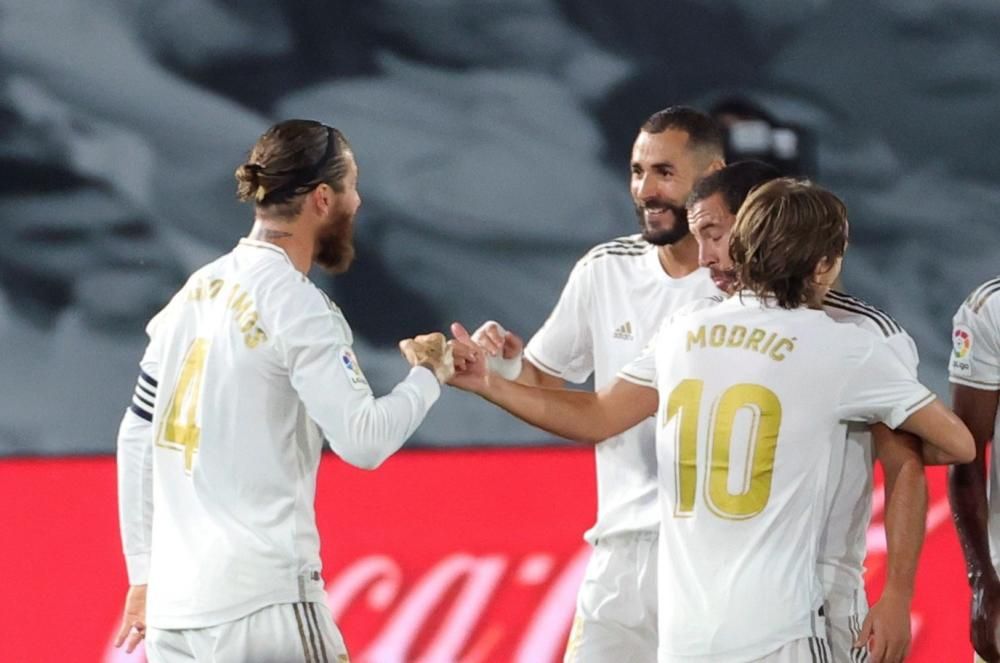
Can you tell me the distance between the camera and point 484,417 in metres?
8.51

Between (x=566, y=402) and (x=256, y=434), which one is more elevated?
(x=566, y=402)

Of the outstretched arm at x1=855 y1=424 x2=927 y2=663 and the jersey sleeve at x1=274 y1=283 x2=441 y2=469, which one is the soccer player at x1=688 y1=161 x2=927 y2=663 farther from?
the jersey sleeve at x1=274 y1=283 x2=441 y2=469

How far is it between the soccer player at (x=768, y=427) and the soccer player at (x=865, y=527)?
0.08m

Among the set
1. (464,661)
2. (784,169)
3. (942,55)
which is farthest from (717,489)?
(942,55)

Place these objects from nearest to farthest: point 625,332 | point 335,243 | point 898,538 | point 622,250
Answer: point 898,538 < point 335,243 < point 625,332 < point 622,250

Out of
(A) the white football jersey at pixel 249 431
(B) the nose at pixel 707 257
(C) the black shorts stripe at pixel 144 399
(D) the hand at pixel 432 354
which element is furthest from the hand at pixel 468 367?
(C) the black shorts stripe at pixel 144 399

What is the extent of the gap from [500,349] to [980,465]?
1.02m

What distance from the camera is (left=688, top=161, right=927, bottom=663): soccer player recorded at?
2.86 m

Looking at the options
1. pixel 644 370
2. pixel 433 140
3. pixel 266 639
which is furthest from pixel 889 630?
pixel 433 140

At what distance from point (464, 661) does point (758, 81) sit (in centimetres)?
436

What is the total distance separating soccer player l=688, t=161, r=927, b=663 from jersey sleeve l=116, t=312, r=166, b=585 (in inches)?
44.8

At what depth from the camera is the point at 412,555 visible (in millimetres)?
5266

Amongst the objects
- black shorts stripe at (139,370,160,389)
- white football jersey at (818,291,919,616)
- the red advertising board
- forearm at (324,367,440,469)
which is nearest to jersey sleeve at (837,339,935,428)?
white football jersey at (818,291,919,616)

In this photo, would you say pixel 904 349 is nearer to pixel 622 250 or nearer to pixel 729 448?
pixel 729 448
